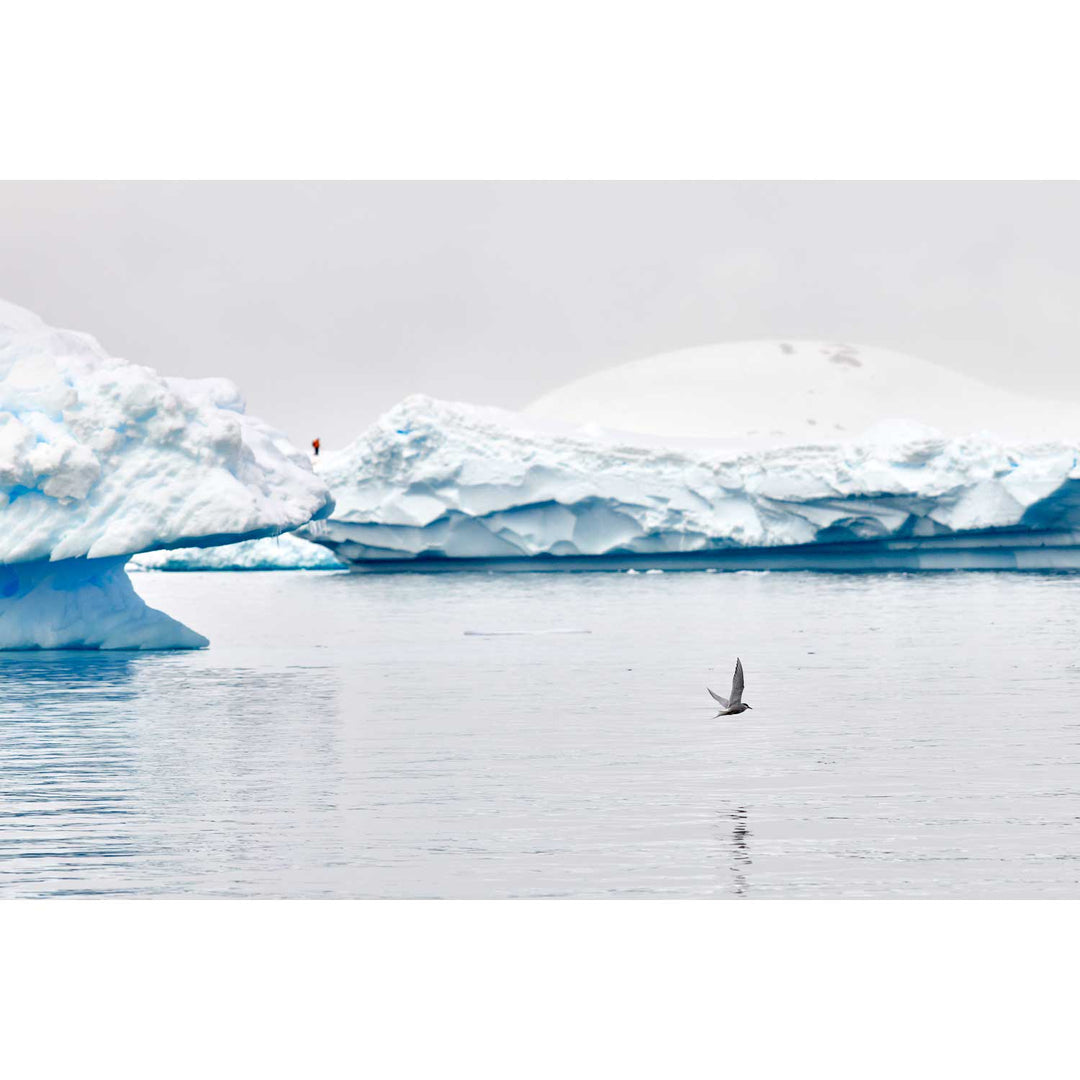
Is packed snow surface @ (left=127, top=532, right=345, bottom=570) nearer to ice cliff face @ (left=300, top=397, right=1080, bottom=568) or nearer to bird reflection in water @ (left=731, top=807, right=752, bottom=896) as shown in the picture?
ice cliff face @ (left=300, top=397, right=1080, bottom=568)

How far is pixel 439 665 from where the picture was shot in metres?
14.5

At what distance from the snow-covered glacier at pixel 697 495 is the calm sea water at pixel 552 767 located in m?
12.1

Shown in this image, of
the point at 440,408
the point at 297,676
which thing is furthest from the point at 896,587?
the point at 297,676

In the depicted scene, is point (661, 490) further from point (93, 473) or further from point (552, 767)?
point (552, 767)

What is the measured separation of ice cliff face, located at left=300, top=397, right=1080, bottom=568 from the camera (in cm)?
2938

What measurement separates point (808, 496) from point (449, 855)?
81.9 ft

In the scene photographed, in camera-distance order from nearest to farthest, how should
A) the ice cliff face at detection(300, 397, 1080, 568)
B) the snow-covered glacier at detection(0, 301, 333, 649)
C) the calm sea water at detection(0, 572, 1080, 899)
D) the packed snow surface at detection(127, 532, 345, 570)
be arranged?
the calm sea water at detection(0, 572, 1080, 899), the snow-covered glacier at detection(0, 301, 333, 649), the ice cliff face at detection(300, 397, 1080, 568), the packed snow surface at detection(127, 532, 345, 570)

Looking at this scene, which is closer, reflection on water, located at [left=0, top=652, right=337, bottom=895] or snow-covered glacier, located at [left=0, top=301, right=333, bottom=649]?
reflection on water, located at [left=0, top=652, right=337, bottom=895]

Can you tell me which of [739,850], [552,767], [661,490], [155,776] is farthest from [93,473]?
[661,490]

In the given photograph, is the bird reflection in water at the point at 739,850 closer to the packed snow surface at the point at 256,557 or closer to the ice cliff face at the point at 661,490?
the ice cliff face at the point at 661,490

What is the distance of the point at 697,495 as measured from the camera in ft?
104

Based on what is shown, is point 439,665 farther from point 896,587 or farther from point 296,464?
point 896,587

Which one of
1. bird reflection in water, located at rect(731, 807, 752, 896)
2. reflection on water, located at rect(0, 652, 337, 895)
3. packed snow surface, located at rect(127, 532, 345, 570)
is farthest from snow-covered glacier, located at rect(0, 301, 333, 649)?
packed snow surface, located at rect(127, 532, 345, 570)

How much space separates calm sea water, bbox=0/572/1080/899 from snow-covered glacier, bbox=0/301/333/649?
0.93 metres
